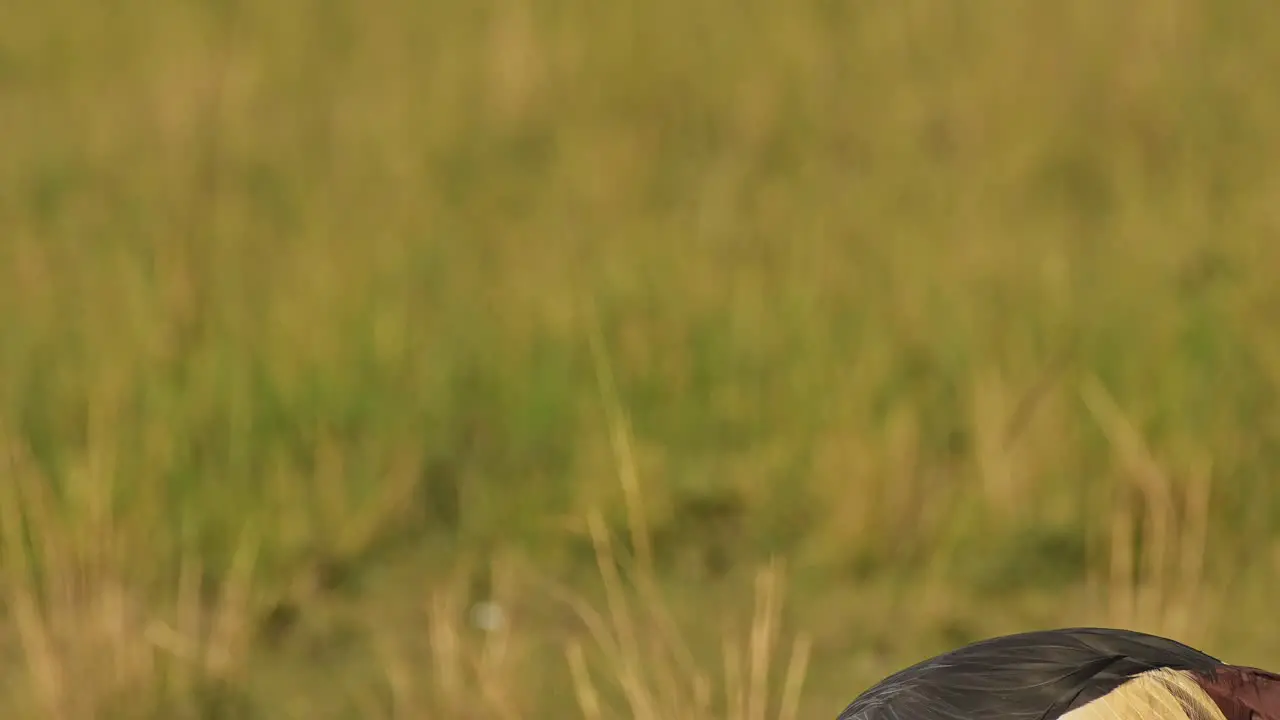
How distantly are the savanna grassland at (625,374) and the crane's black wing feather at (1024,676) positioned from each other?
1110 mm

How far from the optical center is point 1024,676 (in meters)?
1.57

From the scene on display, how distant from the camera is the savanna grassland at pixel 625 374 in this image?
130 inches

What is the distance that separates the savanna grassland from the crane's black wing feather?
3.64ft

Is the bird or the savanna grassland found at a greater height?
the bird

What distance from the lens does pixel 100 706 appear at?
300cm

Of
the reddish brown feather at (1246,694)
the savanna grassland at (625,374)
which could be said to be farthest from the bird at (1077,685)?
the savanna grassland at (625,374)

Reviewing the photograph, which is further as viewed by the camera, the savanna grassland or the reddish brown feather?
A: the savanna grassland

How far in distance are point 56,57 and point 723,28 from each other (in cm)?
253

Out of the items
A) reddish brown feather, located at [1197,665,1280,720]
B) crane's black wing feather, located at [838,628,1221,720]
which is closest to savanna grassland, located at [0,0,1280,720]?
crane's black wing feather, located at [838,628,1221,720]

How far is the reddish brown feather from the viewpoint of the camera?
5.01 ft

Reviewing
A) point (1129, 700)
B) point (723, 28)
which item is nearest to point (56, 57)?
point (723, 28)

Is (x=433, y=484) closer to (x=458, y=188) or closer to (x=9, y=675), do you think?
(x=9, y=675)

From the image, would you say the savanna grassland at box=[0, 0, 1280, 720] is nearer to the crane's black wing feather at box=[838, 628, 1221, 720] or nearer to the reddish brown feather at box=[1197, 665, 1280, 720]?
the crane's black wing feather at box=[838, 628, 1221, 720]

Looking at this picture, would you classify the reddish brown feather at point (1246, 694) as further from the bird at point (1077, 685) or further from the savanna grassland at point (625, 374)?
the savanna grassland at point (625, 374)
